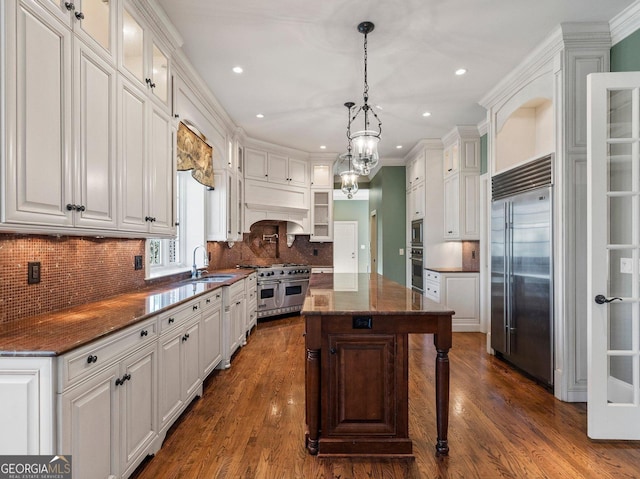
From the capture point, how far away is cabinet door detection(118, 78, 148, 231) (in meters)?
2.10

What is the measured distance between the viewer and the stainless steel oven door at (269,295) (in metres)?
5.35

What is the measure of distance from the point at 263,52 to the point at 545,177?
8.71 feet

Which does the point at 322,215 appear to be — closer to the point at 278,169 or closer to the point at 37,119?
the point at 278,169

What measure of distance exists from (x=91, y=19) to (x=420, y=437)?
10.2ft

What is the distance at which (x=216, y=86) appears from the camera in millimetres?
3721

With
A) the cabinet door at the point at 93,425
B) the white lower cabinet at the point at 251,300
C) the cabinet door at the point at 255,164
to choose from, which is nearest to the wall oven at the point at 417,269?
the white lower cabinet at the point at 251,300

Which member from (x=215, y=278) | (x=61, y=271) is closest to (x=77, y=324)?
(x=61, y=271)

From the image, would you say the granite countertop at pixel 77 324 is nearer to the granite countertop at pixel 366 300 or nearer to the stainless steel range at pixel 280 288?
the granite countertop at pixel 366 300

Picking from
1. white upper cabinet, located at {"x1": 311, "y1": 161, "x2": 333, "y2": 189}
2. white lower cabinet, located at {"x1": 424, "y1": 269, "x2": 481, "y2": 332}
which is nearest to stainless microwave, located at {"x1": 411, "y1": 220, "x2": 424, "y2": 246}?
white lower cabinet, located at {"x1": 424, "y1": 269, "x2": 481, "y2": 332}

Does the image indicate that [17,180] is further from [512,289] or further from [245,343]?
[512,289]

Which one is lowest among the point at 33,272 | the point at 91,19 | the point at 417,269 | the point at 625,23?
the point at 417,269

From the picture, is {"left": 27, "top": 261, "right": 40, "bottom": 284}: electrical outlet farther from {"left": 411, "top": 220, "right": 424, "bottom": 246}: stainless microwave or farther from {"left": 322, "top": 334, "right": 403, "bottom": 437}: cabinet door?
{"left": 411, "top": 220, "right": 424, "bottom": 246}: stainless microwave

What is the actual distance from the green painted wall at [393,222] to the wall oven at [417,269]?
1.55 ft

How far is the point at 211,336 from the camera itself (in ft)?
10.2
